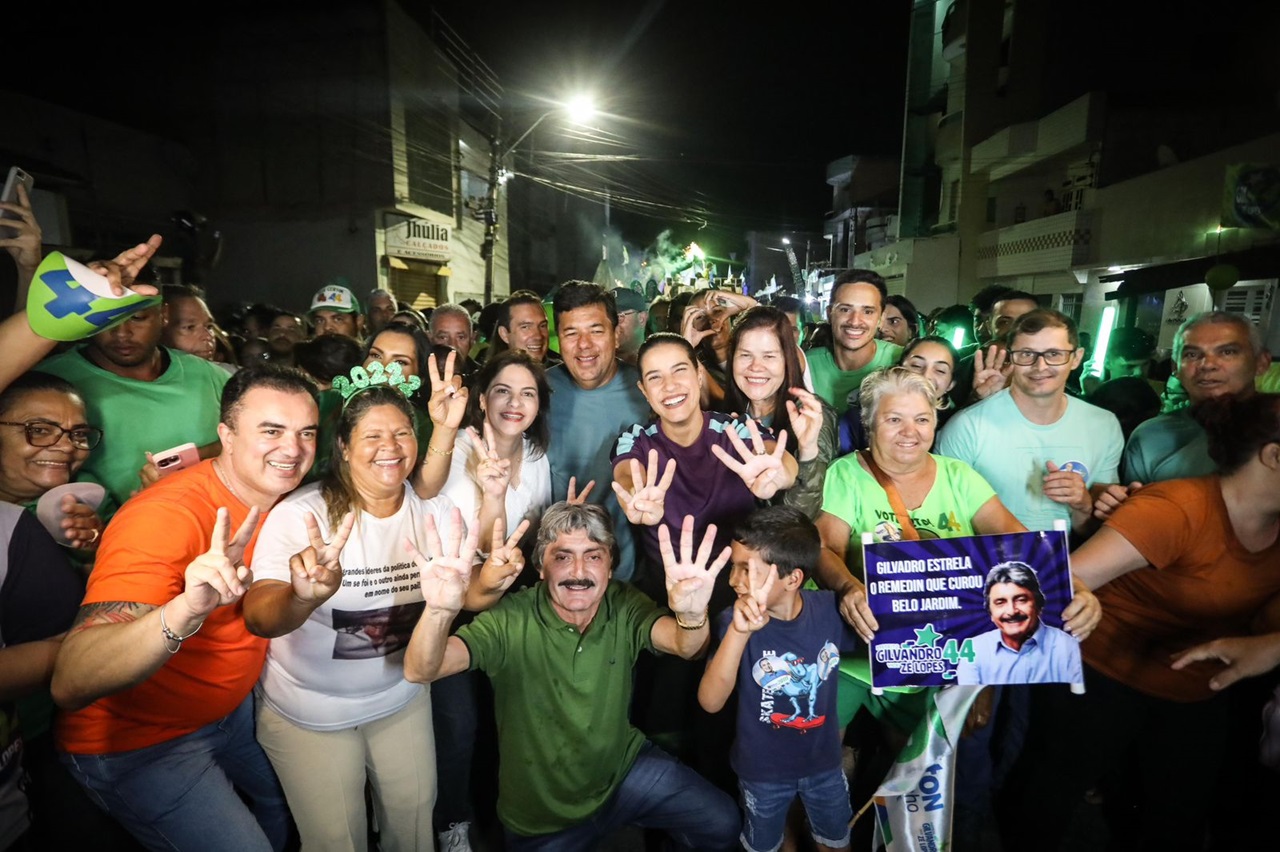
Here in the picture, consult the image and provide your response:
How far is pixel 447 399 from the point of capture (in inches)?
131

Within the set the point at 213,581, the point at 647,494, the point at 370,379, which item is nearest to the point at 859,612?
the point at 647,494

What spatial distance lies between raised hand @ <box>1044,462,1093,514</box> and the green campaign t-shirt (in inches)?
12.2

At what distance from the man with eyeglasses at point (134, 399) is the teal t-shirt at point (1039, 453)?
411 centimetres

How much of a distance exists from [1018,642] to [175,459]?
375 centimetres

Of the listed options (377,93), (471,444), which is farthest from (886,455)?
(377,93)

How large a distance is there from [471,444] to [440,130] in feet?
65.9

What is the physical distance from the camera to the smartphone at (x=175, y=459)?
114 inches

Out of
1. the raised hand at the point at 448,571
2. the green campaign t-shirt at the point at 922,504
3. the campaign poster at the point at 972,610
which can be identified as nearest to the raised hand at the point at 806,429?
the green campaign t-shirt at the point at 922,504

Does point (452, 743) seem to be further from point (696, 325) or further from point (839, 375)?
point (839, 375)

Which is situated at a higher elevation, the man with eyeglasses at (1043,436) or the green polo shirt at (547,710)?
the man with eyeglasses at (1043,436)

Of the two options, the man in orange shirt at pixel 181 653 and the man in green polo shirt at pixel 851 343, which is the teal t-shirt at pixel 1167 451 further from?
the man in orange shirt at pixel 181 653

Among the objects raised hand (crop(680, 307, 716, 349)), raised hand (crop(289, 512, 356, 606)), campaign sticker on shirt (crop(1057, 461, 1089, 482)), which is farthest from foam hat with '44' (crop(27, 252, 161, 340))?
campaign sticker on shirt (crop(1057, 461, 1089, 482))

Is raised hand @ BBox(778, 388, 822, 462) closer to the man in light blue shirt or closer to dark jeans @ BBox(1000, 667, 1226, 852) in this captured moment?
the man in light blue shirt

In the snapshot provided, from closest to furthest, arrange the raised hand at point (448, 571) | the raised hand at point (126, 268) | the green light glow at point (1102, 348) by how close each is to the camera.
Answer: the raised hand at point (448, 571), the raised hand at point (126, 268), the green light glow at point (1102, 348)
